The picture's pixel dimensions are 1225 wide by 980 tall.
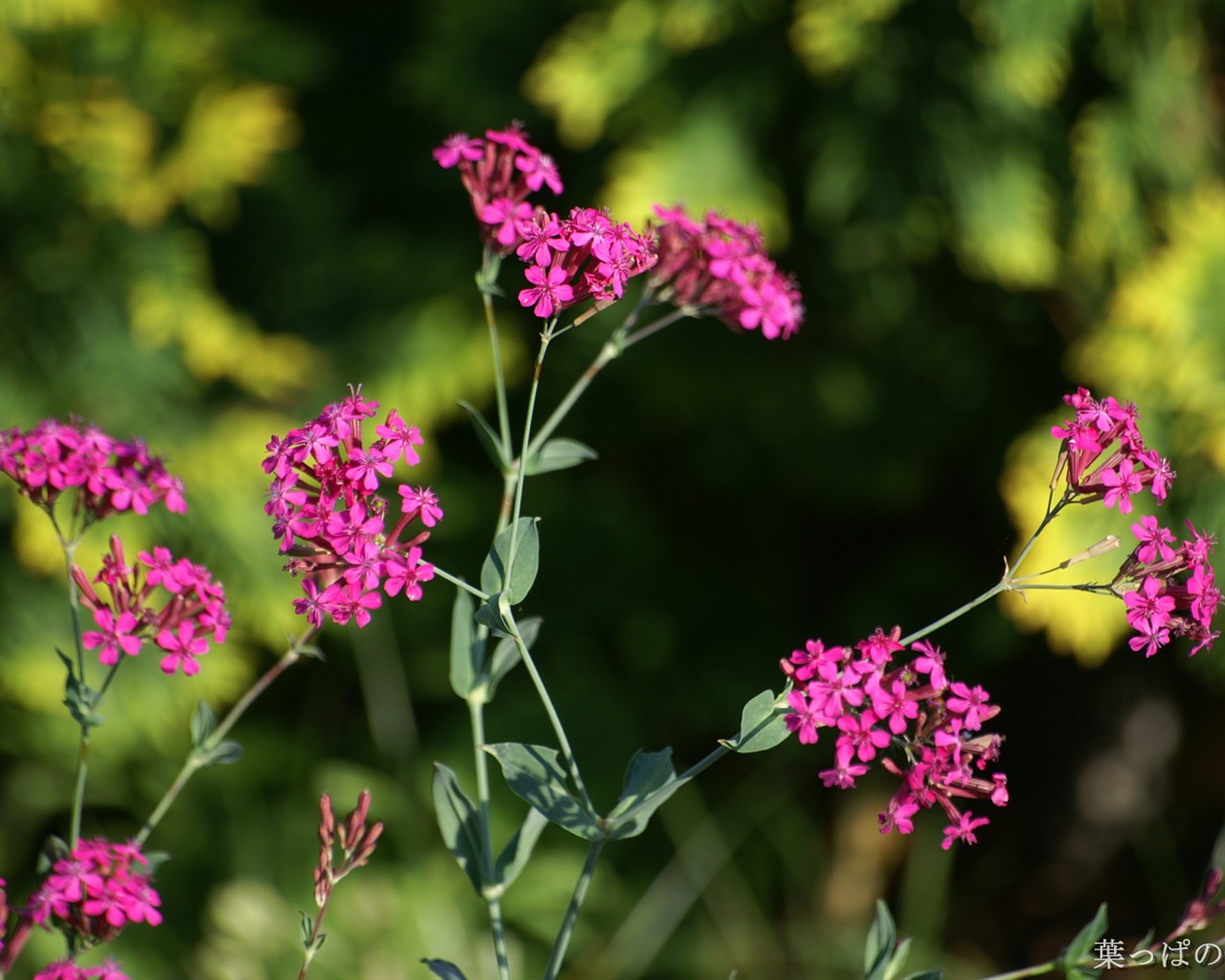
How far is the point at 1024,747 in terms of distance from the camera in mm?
2547

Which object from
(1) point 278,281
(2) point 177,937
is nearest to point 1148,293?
(1) point 278,281

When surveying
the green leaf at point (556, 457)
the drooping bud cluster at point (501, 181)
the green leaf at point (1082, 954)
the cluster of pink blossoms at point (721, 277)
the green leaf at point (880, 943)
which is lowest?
the green leaf at point (1082, 954)

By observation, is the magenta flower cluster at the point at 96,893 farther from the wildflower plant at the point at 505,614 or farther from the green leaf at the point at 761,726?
the green leaf at the point at 761,726

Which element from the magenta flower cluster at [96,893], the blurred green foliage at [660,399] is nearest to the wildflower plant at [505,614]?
the magenta flower cluster at [96,893]

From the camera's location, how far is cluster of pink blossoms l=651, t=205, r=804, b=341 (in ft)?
3.26

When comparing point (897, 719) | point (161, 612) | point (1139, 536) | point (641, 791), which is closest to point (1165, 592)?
point (1139, 536)

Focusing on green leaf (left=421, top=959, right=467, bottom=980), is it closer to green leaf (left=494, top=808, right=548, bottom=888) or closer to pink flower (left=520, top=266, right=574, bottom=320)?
green leaf (left=494, top=808, right=548, bottom=888)

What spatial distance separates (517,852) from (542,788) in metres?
0.13

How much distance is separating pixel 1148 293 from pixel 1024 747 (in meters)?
1.13

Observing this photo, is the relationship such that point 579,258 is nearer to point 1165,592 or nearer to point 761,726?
point 761,726

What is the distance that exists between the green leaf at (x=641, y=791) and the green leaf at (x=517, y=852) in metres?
0.11

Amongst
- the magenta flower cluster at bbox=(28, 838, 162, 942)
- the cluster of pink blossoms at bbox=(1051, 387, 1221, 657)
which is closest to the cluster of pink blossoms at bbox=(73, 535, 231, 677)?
the magenta flower cluster at bbox=(28, 838, 162, 942)

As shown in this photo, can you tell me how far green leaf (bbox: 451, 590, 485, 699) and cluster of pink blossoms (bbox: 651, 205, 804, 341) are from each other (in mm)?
307

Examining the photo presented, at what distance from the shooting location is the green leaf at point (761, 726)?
30.0 inches
